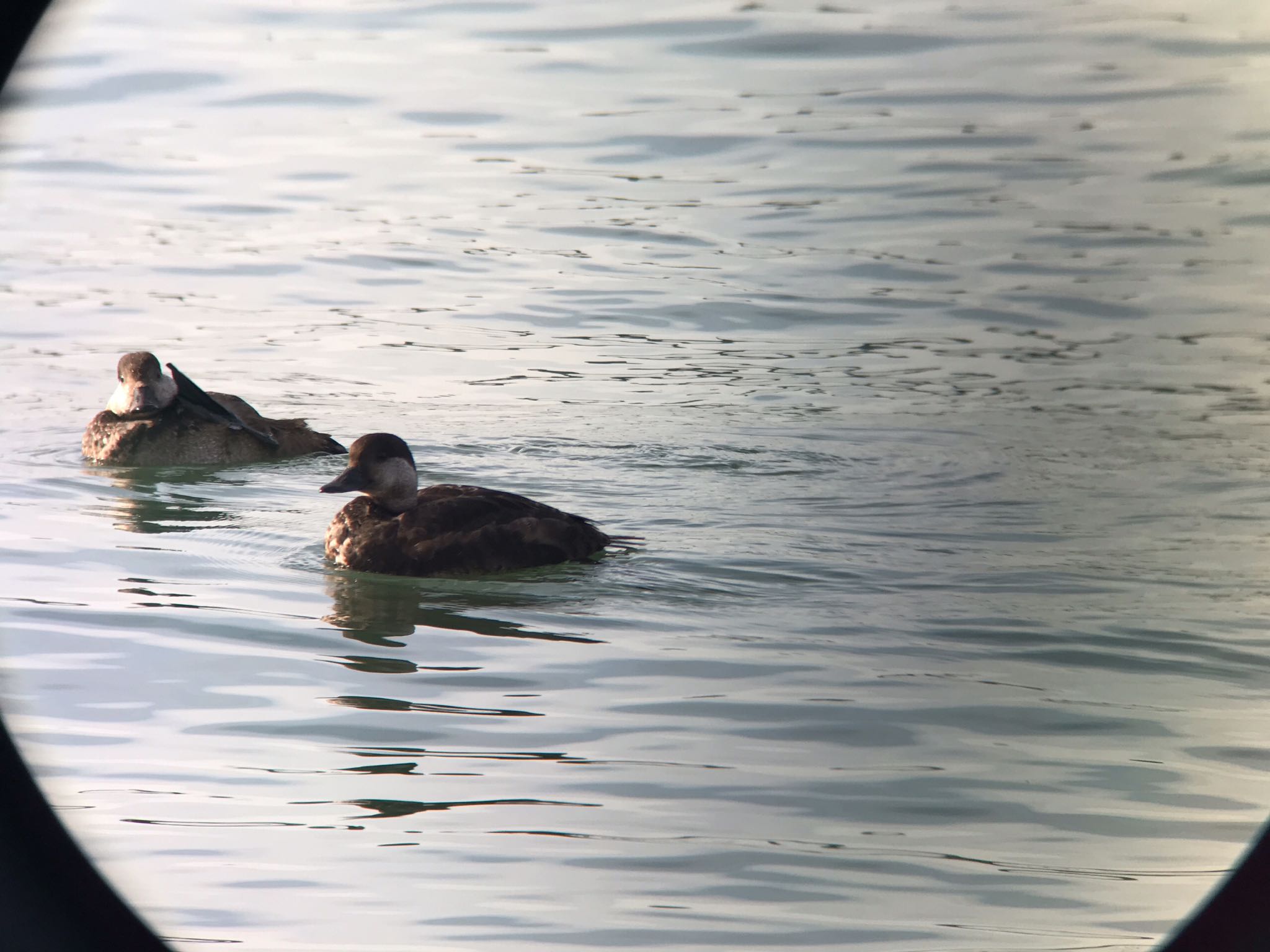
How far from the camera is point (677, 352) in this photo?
1127 cm

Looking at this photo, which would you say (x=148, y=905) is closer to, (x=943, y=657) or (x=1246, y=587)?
(x=943, y=657)

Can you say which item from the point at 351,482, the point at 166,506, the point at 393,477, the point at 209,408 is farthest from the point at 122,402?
the point at 393,477

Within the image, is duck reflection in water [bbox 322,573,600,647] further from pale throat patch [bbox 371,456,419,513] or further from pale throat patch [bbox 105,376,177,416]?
pale throat patch [bbox 105,376,177,416]

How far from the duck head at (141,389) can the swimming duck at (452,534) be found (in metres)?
2.52

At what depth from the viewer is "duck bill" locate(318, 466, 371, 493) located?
7656 millimetres

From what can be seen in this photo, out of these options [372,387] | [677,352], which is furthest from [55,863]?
[677,352]

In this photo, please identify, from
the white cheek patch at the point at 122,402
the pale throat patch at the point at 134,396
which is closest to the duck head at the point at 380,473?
the pale throat patch at the point at 134,396

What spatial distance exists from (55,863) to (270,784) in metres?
2.03

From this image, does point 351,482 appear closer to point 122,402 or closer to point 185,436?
point 185,436

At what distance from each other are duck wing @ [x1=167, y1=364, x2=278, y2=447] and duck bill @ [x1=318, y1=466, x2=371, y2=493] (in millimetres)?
1721

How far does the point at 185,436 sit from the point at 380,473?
2398 mm

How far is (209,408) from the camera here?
9242 mm

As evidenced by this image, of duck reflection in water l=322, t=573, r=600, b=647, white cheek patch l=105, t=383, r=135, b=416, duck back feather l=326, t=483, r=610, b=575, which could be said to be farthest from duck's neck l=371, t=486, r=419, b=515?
white cheek patch l=105, t=383, r=135, b=416

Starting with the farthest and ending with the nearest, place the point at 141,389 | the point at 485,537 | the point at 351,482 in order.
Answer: the point at 141,389 < the point at 351,482 < the point at 485,537
